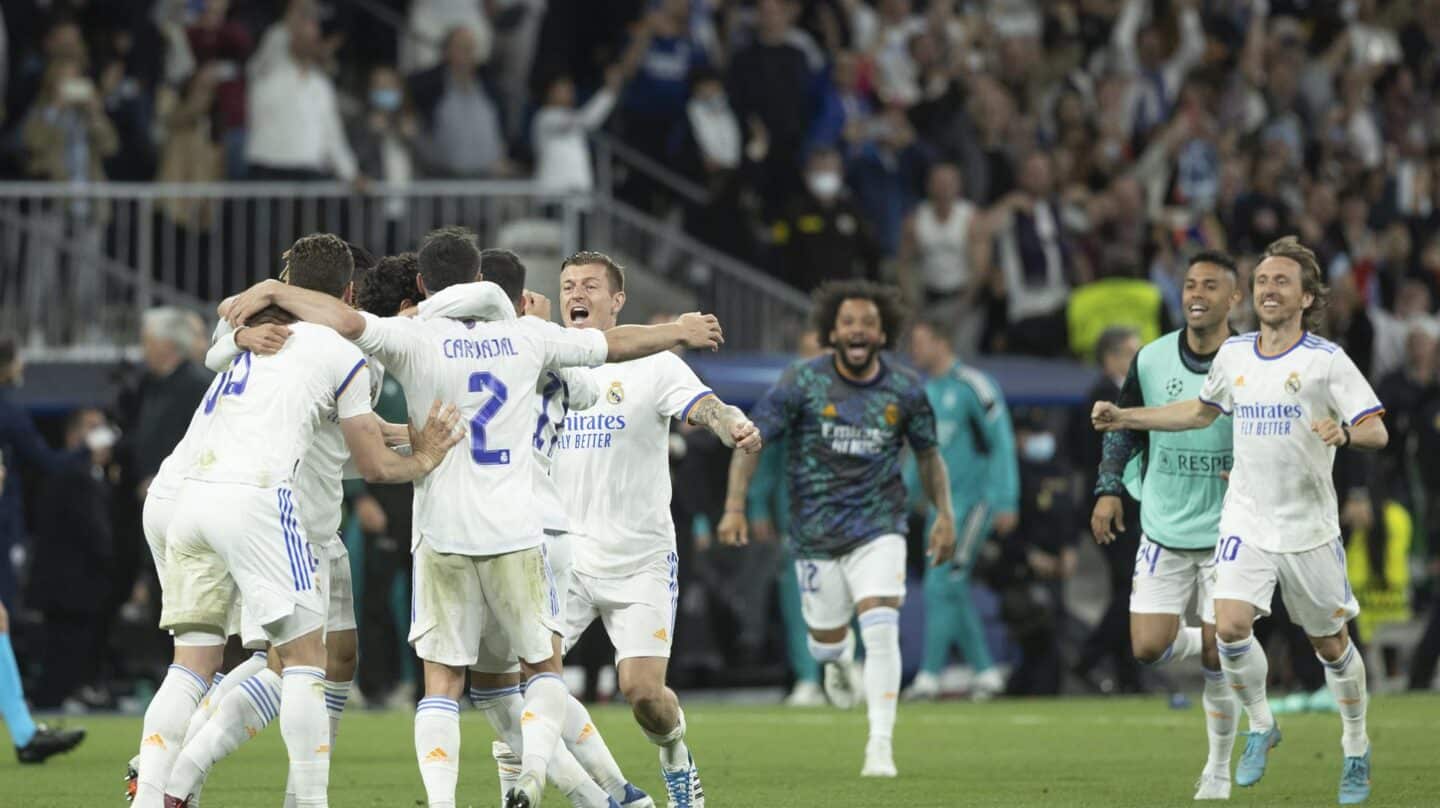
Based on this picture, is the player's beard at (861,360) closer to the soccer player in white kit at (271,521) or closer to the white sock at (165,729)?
the soccer player in white kit at (271,521)

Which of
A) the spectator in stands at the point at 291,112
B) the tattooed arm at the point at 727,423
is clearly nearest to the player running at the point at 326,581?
the tattooed arm at the point at 727,423

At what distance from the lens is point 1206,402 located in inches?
439

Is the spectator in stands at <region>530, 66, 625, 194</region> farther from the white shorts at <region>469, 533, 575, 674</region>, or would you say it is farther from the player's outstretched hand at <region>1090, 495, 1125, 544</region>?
the white shorts at <region>469, 533, 575, 674</region>

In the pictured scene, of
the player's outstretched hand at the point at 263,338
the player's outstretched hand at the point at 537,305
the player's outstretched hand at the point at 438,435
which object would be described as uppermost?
the player's outstretched hand at the point at 537,305

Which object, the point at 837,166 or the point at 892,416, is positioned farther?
the point at 837,166

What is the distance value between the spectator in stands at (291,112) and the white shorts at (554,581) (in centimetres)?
1084

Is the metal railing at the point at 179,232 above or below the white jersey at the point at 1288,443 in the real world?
above

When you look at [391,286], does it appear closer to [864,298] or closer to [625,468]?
[625,468]

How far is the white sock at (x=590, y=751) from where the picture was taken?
9500mm

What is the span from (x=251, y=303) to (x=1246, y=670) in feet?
15.9

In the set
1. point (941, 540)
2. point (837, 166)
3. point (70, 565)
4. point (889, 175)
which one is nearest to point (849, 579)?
point (941, 540)

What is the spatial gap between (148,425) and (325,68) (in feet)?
19.7

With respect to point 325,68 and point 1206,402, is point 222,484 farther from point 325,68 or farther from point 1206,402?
point 325,68

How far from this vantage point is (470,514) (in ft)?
29.2
